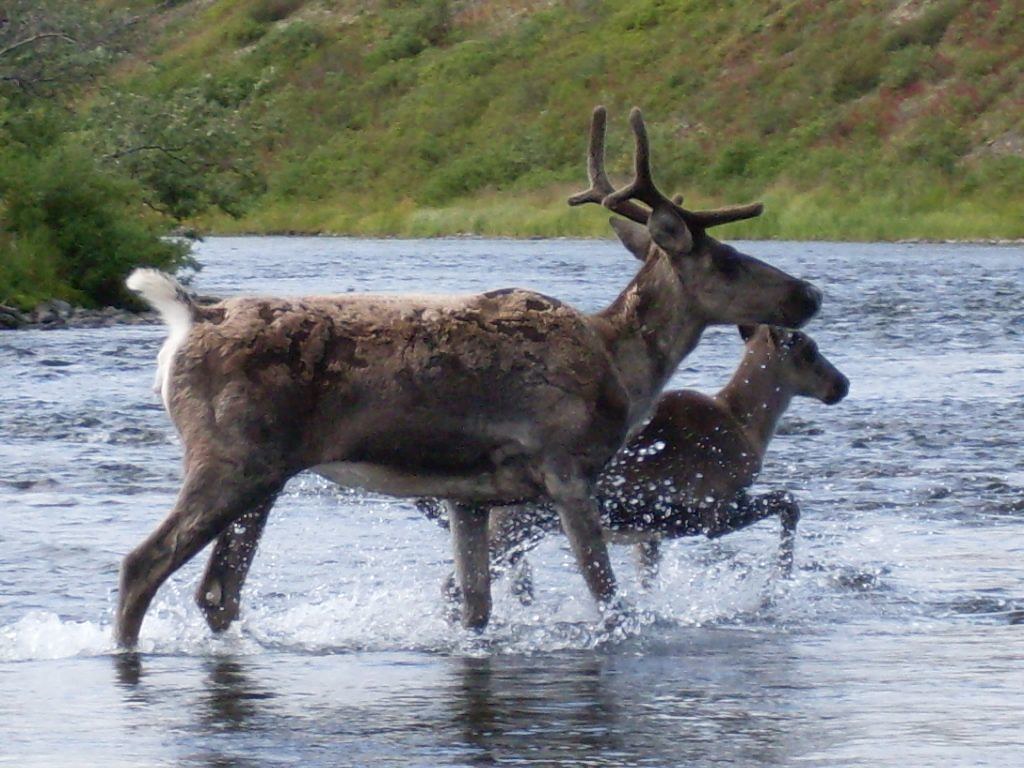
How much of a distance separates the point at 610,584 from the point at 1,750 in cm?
289

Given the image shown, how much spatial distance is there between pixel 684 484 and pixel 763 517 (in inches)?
17.3

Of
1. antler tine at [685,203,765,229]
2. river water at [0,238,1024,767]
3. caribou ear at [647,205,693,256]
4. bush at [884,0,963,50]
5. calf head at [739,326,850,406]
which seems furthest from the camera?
bush at [884,0,963,50]

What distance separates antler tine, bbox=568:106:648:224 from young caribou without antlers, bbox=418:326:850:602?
1114 millimetres

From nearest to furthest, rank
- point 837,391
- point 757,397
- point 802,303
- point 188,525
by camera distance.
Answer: point 188,525
point 802,303
point 757,397
point 837,391

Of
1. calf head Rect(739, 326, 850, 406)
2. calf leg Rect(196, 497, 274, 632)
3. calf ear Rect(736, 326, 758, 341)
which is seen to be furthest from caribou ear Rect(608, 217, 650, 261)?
calf leg Rect(196, 497, 274, 632)

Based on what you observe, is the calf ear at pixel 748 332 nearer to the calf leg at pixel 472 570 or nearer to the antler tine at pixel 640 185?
the antler tine at pixel 640 185

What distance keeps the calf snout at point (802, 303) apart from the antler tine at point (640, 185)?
655mm

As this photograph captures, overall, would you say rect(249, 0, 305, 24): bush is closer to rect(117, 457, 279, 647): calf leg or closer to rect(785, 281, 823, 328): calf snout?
rect(785, 281, 823, 328): calf snout

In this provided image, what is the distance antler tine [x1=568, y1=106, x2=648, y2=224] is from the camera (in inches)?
380

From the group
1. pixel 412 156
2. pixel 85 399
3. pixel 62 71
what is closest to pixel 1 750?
pixel 85 399

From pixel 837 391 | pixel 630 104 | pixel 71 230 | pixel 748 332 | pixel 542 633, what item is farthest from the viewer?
pixel 630 104

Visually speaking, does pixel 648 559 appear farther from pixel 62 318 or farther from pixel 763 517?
pixel 62 318

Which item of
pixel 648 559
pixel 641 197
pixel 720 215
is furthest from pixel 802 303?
pixel 648 559

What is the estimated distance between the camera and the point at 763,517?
10750 mm
